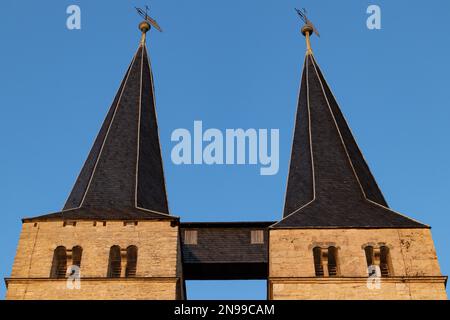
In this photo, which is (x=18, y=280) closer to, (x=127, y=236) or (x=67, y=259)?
Result: (x=67, y=259)

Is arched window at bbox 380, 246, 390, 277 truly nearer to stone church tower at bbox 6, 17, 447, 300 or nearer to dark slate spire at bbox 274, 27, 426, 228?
stone church tower at bbox 6, 17, 447, 300

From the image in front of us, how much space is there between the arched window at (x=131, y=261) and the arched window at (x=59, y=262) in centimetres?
136

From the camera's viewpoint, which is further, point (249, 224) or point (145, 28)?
point (145, 28)

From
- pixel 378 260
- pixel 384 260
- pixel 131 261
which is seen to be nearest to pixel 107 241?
pixel 131 261

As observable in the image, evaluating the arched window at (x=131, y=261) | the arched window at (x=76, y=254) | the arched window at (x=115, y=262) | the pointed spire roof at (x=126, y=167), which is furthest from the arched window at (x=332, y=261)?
the arched window at (x=76, y=254)

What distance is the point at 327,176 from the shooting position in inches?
909

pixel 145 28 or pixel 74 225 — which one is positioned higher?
pixel 145 28

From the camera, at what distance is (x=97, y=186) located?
22.5 meters

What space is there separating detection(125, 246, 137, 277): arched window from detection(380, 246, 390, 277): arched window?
5.33 meters

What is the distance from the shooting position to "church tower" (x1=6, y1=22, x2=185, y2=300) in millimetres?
19969

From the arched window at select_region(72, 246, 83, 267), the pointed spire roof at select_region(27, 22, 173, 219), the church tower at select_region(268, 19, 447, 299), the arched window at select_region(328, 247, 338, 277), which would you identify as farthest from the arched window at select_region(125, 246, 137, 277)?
the arched window at select_region(328, 247, 338, 277)

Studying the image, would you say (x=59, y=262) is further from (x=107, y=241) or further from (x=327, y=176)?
(x=327, y=176)
